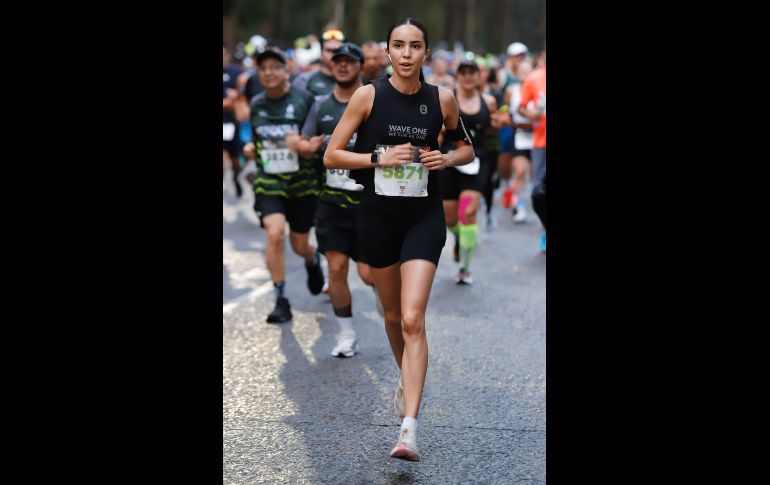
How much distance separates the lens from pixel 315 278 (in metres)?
9.29

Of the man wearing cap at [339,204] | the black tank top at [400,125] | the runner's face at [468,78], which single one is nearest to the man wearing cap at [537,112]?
the runner's face at [468,78]

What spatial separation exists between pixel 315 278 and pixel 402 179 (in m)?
4.12

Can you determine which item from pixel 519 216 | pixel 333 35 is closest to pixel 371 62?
pixel 333 35

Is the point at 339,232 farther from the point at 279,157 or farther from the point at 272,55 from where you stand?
the point at 272,55

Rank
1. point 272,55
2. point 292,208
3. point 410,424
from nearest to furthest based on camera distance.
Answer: point 410,424 < point 272,55 < point 292,208

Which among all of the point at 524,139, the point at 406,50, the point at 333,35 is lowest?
the point at 524,139

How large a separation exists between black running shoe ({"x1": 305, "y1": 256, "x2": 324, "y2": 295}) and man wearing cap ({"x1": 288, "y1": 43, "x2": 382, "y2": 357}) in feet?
5.60

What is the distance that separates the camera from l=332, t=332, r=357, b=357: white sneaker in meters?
7.46

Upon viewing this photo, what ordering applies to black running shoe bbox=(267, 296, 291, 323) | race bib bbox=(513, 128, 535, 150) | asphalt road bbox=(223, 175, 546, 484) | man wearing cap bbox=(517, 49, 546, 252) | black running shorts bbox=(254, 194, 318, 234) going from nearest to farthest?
asphalt road bbox=(223, 175, 546, 484) < black running shorts bbox=(254, 194, 318, 234) < black running shoe bbox=(267, 296, 291, 323) < man wearing cap bbox=(517, 49, 546, 252) < race bib bbox=(513, 128, 535, 150)

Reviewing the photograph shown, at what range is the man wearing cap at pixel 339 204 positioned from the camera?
7312 mm

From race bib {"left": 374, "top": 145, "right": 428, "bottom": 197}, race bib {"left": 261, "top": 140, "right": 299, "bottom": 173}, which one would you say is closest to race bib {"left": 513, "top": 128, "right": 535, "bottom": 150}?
race bib {"left": 261, "top": 140, "right": 299, "bottom": 173}

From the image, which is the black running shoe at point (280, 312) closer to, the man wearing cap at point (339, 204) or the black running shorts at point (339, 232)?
the man wearing cap at point (339, 204)

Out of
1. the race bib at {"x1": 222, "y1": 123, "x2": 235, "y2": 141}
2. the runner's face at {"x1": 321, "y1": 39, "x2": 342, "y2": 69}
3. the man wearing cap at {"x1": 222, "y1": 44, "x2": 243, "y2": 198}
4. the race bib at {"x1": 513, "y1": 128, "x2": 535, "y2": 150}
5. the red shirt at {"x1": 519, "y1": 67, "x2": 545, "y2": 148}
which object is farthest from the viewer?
the race bib at {"x1": 222, "y1": 123, "x2": 235, "y2": 141}

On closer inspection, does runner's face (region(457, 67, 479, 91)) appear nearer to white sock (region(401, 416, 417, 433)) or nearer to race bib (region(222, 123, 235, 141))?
white sock (region(401, 416, 417, 433))
